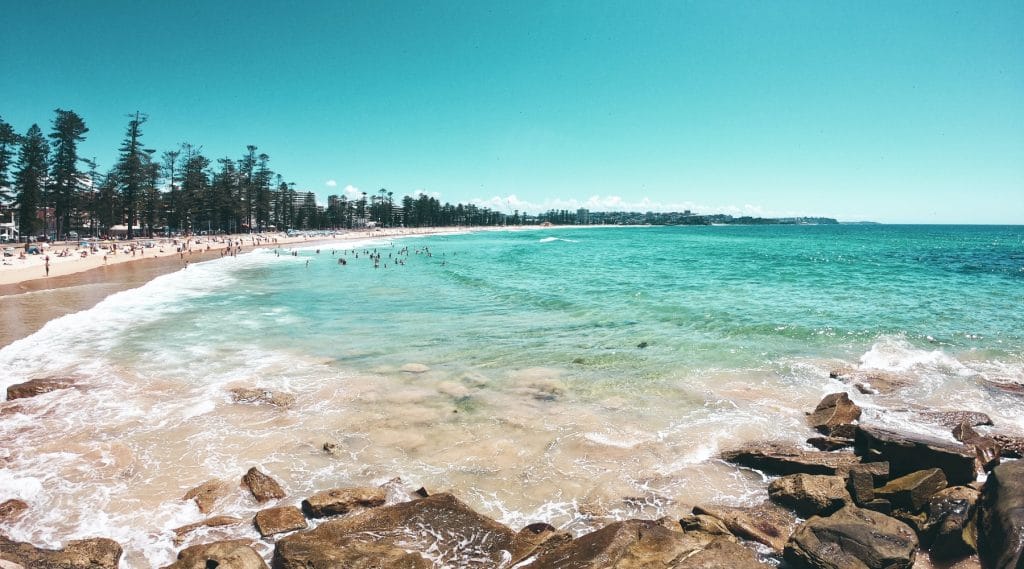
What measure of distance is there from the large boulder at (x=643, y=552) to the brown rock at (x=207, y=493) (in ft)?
15.8

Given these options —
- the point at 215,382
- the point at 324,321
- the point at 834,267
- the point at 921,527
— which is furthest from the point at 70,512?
the point at 834,267

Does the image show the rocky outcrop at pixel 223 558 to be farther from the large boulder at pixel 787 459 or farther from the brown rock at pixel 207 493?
the large boulder at pixel 787 459

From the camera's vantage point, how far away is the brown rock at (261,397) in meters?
10.9

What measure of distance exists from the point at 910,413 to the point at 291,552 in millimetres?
12147

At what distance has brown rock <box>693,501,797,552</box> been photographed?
6133mm

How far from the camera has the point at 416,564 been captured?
206 inches

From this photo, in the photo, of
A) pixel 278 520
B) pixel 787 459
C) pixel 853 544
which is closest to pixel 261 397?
pixel 278 520

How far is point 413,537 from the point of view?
233 inches

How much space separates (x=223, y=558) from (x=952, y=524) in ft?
28.2

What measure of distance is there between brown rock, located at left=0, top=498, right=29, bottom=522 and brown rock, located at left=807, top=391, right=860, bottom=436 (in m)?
A: 13.4

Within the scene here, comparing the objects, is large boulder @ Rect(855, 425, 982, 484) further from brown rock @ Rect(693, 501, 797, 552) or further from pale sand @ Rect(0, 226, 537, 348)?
pale sand @ Rect(0, 226, 537, 348)

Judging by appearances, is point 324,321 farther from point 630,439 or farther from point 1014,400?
point 1014,400

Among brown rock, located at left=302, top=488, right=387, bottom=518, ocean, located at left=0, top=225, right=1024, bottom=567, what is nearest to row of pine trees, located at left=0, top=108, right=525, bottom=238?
ocean, located at left=0, top=225, right=1024, bottom=567

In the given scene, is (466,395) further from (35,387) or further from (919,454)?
(35,387)
